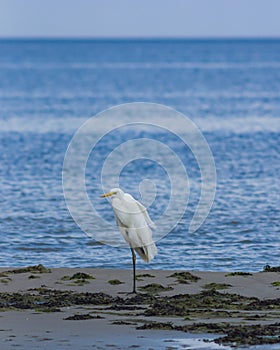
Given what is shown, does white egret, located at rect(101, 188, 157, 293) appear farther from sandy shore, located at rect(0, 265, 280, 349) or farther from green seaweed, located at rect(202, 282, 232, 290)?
green seaweed, located at rect(202, 282, 232, 290)

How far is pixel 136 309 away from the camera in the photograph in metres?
11.7

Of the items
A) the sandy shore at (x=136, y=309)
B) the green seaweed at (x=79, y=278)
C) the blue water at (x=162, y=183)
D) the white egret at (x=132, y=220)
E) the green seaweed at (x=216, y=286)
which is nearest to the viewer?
the sandy shore at (x=136, y=309)

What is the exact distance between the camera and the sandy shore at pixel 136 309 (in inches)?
396

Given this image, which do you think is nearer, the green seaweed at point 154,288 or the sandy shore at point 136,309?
the sandy shore at point 136,309

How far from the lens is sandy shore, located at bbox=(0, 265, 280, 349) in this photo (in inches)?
396

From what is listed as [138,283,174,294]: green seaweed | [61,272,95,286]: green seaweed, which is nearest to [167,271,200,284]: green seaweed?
[138,283,174,294]: green seaweed

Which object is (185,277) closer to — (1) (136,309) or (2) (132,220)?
(2) (132,220)

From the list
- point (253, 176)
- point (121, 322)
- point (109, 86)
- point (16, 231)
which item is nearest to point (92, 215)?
point (16, 231)

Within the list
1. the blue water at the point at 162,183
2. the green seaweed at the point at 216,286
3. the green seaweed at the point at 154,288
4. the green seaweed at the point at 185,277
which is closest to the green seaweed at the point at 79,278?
the green seaweed at the point at 154,288

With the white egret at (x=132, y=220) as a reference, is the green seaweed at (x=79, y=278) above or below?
below

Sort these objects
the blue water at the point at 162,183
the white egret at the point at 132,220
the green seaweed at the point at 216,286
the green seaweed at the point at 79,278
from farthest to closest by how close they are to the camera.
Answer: the blue water at the point at 162,183 < the green seaweed at the point at 79,278 < the green seaweed at the point at 216,286 < the white egret at the point at 132,220

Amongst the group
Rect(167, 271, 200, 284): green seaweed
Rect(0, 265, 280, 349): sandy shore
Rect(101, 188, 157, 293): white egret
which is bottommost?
Rect(0, 265, 280, 349): sandy shore

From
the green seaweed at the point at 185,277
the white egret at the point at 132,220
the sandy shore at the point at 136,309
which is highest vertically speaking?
the white egret at the point at 132,220

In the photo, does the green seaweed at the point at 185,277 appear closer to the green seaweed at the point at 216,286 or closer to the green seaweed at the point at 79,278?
the green seaweed at the point at 216,286
